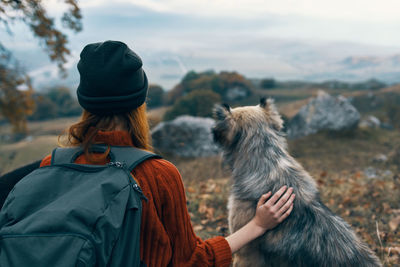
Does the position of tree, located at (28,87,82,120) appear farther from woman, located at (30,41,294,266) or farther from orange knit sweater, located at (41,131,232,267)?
orange knit sweater, located at (41,131,232,267)

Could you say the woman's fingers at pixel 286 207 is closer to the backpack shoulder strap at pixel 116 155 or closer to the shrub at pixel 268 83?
the backpack shoulder strap at pixel 116 155

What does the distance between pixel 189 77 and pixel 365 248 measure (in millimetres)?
22943

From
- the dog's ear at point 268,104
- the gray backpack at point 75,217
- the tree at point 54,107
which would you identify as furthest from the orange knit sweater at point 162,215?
the tree at point 54,107

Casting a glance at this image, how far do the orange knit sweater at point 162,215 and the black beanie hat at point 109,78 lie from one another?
8.0 inches

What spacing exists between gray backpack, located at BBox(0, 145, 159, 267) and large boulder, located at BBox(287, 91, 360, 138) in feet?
52.9

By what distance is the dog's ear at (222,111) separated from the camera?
326cm

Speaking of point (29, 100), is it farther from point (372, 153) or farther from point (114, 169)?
point (372, 153)

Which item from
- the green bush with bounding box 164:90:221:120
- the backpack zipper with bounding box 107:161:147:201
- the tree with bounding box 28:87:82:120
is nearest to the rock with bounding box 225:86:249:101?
the green bush with bounding box 164:90:221:120

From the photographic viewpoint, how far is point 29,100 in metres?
12.6

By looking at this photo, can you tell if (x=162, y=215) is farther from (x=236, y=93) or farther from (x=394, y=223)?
(x=236, y=93)

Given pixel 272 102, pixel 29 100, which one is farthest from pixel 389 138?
pixel 29 100

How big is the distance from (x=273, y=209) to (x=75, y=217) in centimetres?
161

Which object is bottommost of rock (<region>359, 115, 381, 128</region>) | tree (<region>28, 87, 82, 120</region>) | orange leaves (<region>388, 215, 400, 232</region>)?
tree (<region>28, 87, 82, 120</region>)

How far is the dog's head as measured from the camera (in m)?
3.17
